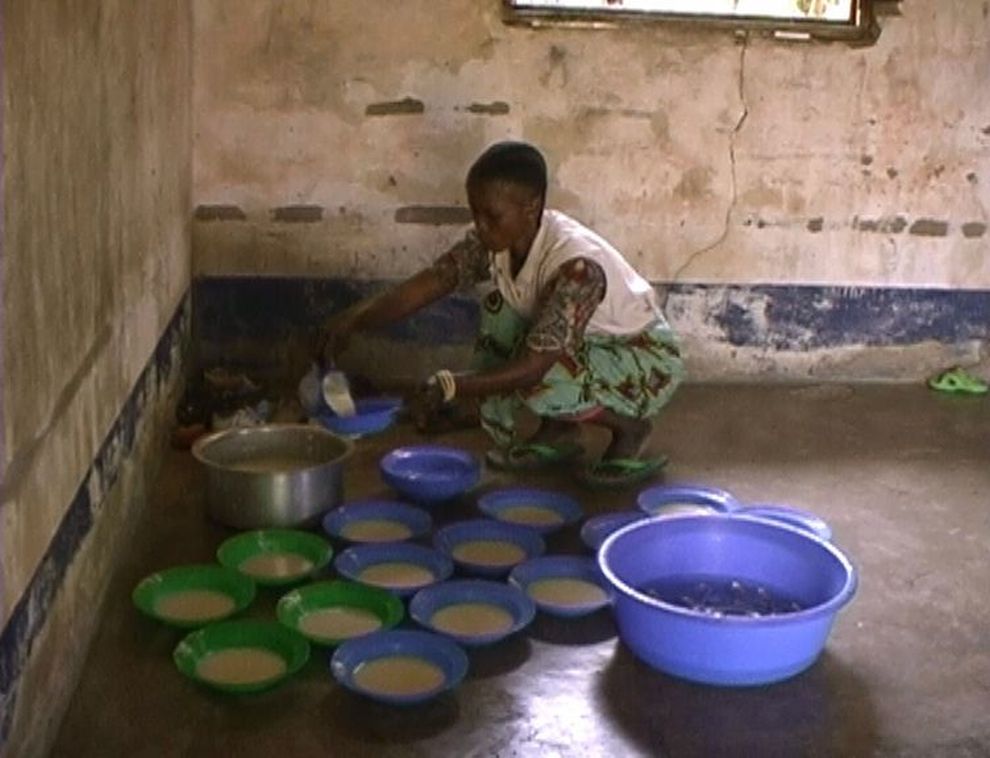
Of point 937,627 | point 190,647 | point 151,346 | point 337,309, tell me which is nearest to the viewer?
point 190,647

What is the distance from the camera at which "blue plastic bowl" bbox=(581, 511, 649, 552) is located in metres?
2.88

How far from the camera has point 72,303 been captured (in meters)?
2.26

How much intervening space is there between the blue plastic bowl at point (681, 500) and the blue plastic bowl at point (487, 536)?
34cm

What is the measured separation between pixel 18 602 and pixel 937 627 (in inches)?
66.2

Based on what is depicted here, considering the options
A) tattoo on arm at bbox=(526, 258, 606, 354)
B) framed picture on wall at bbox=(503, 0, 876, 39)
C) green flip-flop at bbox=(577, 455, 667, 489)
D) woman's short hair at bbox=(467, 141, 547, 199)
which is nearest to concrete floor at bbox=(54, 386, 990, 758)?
green flip-flop at bbox=(577, 455, 667, 489)

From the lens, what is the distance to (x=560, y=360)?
3.25m

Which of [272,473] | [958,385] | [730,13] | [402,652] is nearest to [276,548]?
[272,473]

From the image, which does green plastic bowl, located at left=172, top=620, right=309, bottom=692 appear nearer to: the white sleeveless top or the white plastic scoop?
the white plastic scoop

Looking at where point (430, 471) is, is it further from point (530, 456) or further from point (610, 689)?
point (610, 689)

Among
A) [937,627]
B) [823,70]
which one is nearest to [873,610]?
[937,627]

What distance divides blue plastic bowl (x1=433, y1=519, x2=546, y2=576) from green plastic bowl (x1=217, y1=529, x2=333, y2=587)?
0.78 feet

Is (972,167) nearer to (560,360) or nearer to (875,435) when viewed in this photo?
(875,435)

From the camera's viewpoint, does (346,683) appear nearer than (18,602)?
No

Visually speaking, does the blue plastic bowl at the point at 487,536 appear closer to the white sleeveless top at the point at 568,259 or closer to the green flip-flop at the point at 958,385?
the white sleeveless top at the point at 568,259
